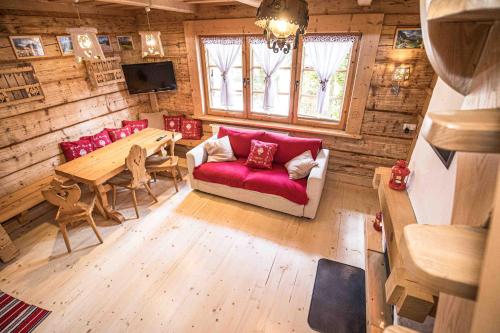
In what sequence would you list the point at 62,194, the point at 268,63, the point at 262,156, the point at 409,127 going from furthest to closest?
the point at 268,63, the point at 262,156, the point at 409,127, the point at 62,194

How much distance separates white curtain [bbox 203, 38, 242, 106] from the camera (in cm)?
390

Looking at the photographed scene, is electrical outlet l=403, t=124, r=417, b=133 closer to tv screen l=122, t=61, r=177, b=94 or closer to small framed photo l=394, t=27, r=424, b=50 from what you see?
small framed photo l=394, t=27, r=424, b=50

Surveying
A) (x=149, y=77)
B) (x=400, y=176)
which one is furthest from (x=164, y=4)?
(x=400, y=176)

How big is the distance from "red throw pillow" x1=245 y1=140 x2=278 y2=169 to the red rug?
2.58 meters

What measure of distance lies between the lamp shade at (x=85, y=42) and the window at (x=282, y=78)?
1.75 meters

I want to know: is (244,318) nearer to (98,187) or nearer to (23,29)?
(98,187)

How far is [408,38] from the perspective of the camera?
9.39 feet

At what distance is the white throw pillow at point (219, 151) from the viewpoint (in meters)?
3.55

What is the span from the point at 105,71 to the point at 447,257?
182 inches

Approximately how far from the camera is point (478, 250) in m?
0.32

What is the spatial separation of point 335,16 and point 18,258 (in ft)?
15.2

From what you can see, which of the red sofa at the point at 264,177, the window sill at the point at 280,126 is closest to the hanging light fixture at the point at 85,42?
the red sofa at the point at 264,177

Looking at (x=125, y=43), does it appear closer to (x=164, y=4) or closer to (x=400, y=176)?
Answer: (x=164, y=4)

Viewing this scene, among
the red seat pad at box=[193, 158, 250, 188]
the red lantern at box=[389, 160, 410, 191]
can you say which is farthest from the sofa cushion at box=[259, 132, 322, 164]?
the red lantern at box=[389, 160, 410, 191]
